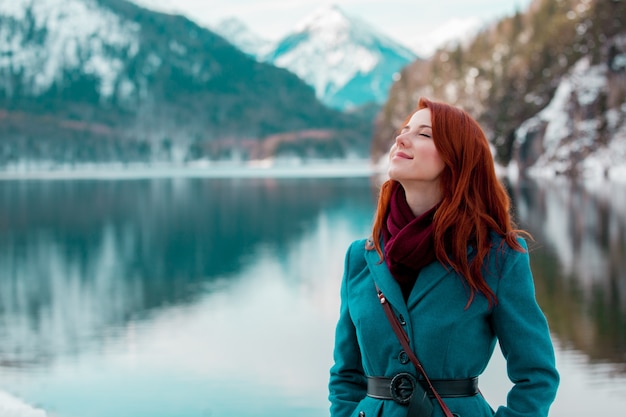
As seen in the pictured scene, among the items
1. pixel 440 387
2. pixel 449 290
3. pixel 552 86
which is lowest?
pixel 440 387

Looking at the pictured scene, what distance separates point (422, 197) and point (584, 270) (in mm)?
21140

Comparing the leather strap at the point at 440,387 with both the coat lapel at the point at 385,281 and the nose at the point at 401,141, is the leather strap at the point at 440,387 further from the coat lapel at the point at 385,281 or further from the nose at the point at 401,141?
the nose at the point at 401,141

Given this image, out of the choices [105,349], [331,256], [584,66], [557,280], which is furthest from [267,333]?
[584,66]

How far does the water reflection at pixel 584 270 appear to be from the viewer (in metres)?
15.4

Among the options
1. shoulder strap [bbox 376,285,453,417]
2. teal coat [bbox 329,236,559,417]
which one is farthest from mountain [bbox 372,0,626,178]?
shoulder strap [bbox 376,285,453,417]

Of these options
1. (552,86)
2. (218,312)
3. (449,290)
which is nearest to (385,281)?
(449,290)

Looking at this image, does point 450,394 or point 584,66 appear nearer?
point 450,394

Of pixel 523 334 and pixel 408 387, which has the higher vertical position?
pixel 523 334

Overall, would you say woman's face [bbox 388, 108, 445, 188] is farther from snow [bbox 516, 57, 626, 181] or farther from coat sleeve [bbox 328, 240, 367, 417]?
snow [bbox 516, 57, 626, 181]

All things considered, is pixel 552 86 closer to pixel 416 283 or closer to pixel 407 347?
pixel 416 283

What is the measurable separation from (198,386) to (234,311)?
6976 mm

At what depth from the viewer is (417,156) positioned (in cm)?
310

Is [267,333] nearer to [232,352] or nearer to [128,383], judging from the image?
[232,352]

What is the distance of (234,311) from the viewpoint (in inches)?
803
